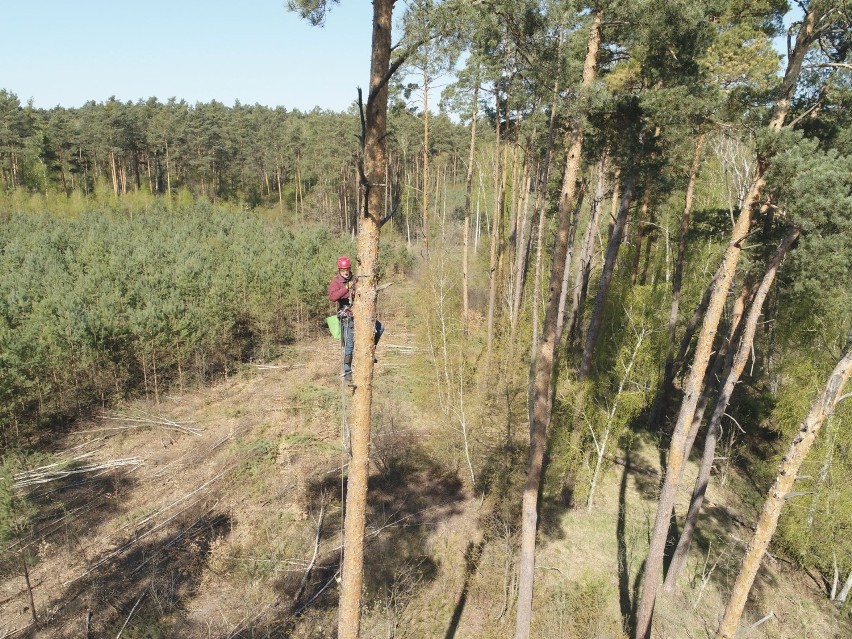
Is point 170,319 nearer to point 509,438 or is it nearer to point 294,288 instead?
point 294,288

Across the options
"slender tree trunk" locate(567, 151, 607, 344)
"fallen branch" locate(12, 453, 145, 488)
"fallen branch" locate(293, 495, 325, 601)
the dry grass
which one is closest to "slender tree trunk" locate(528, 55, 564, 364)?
"slender tree trunk" locate(567, 151, 607, 344)

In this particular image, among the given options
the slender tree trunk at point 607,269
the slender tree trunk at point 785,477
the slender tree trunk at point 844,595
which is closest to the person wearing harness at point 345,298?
the slender tree trunk at point 785,477

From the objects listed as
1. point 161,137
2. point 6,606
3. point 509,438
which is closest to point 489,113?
point 509,438

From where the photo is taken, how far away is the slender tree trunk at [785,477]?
15.9 feet

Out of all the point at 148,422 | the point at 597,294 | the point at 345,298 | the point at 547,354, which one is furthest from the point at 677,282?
the point at 148,422

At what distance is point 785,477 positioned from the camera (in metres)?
5.22

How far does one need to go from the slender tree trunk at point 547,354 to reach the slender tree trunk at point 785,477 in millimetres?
2590

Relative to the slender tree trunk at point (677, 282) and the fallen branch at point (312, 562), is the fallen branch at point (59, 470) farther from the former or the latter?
the slender tree trunk at point (677, 282)

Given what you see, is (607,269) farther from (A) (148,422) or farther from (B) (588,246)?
(A) (148,422)

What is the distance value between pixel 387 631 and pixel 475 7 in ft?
31.6

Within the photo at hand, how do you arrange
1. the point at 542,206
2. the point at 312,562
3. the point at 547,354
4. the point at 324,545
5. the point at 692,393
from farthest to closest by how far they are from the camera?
1. the point at 542,206
2. the point at 324,545
3. the point at 312,562
4. the point at 692,393
5. the point at 547,354

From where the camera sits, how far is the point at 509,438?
12438 millimetres

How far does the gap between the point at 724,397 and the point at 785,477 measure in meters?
4.41

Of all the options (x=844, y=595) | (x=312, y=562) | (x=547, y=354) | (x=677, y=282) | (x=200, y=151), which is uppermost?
(x=200, y=151)
